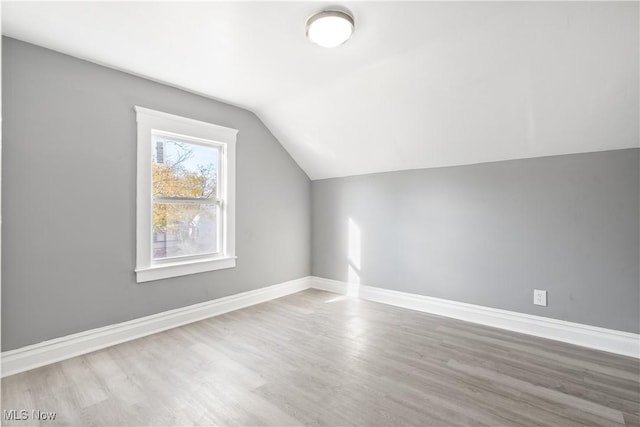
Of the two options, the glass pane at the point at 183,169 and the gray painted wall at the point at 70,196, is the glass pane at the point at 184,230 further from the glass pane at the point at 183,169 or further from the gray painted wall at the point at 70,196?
the gray painted wall at the point at 70,196

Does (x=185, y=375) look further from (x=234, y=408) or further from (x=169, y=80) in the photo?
(x=169, y=80)

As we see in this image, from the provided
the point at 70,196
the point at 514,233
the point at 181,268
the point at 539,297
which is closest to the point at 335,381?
the point at 181,268

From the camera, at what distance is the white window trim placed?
113 inches

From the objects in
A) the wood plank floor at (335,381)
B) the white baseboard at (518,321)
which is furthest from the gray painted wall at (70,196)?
the white baseboard at (518,321)

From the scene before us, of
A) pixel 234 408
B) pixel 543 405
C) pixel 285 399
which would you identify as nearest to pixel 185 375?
pixel 234 408

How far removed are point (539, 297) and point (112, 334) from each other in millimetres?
3921

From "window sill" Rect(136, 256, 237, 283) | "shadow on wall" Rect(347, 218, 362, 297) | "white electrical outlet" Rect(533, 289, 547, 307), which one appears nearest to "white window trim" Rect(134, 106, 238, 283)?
"window sill" Rect(136, 256, 237, 283)

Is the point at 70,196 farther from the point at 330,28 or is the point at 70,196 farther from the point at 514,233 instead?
the point at 514,233

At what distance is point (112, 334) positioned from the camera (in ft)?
8.73

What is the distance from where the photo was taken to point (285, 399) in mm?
1900

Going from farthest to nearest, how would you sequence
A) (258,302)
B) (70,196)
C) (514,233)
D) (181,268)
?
1. (258,302)
2. (181,268)
3. (514,233)
4. (70,196)

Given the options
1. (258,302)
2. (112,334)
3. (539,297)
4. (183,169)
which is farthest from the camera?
(258,302)

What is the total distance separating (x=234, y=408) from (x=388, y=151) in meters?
2.93

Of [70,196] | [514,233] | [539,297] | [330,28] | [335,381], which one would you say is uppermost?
[330,28]
